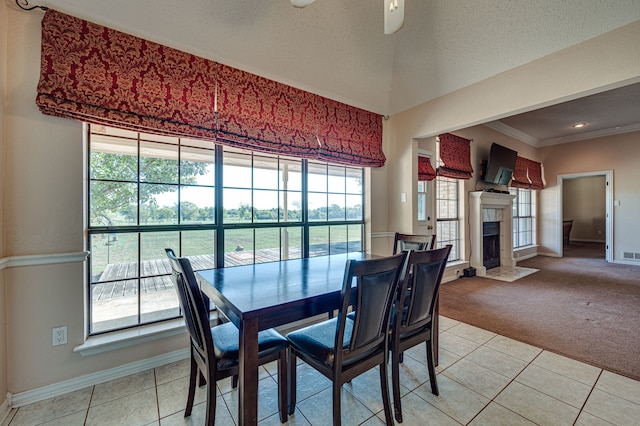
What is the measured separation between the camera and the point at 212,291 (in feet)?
4.91

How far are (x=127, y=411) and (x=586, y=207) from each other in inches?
504

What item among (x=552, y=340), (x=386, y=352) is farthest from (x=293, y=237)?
(x=552, y=340)

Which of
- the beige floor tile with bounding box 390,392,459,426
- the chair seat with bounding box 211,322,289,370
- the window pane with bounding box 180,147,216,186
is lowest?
the beige floor tile with bounding box 390,392,459,426

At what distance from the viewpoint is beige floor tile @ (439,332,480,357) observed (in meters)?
2.21

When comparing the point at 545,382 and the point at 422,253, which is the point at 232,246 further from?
the point at 545,382

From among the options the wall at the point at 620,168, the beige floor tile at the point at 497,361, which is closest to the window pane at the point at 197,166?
the beige floor tile at the point at 497,361

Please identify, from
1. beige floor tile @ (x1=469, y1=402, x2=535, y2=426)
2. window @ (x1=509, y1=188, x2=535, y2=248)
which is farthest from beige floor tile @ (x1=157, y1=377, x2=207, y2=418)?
window @ (x1=509, y1=188, x2=535, y2=248)

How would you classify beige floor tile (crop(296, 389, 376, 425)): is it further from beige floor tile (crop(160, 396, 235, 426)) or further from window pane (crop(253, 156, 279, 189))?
window pane (crop(253, 156, 279, 189))

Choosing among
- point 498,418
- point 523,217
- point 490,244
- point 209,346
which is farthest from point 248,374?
point 523,217

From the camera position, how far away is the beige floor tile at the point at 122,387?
168 cm

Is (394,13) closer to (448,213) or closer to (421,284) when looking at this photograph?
(421,284)

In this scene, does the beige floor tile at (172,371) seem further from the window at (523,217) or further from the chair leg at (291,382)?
the window at (523,217)

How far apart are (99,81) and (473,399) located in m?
3.19

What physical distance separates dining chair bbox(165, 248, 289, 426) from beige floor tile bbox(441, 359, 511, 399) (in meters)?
1.25
